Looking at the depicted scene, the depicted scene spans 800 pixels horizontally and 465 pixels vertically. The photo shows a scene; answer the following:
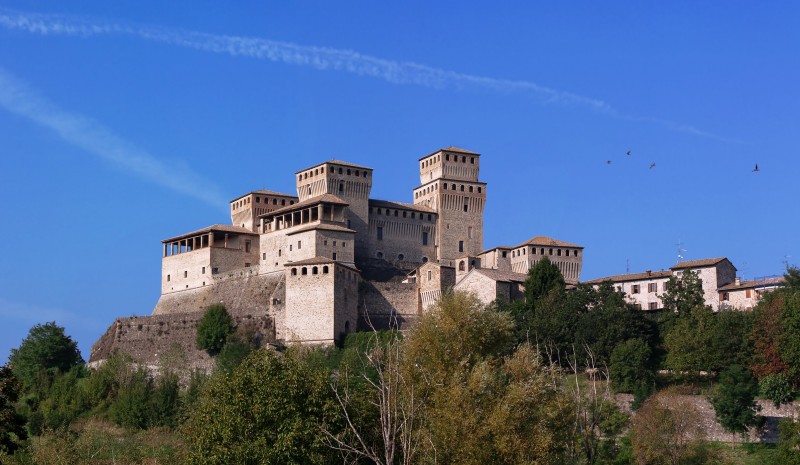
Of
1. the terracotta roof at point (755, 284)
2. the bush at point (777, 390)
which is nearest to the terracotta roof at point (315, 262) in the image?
the terracotta roof at point (755, 284)

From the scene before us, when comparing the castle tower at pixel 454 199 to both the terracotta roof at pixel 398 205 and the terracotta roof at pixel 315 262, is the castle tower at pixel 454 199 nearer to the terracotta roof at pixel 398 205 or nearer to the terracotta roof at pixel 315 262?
the terracotta roof at pixel 398 205

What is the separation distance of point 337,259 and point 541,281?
43.8ft

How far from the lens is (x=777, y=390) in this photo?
6028 centimetres

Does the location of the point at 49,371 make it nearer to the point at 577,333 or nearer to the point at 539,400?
the point at 577,333

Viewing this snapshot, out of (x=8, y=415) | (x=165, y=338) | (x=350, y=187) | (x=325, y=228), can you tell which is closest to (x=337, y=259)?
(x=325, y=228)

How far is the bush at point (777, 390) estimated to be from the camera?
2367 inches

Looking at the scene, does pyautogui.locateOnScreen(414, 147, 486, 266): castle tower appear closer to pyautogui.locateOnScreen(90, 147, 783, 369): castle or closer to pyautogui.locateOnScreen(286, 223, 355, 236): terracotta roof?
pyautogui.locateOnScreen(90, 147, 783, 369): castle

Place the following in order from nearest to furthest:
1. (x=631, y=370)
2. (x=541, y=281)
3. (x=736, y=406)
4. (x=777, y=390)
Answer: (x=736, y=406)
(x=777, y=390)
(x=631, y=370)
(x=541, y=281)

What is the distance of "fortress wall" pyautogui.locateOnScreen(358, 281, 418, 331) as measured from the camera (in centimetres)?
7912

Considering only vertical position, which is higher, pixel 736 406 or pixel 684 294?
pixel 684 294

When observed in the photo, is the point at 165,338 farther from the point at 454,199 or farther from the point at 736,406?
the point at 736,406

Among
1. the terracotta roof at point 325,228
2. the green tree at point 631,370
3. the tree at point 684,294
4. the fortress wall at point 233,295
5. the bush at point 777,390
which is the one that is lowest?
the bush at point 777,390

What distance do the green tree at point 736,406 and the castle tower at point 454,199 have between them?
3013 cm

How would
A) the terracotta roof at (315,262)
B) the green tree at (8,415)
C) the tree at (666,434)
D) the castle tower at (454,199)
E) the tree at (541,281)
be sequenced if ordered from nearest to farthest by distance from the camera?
1. the green tree at (8,415)
2. the tree at (666,434)
3. the terracotta roof at (315,262)
4. the tree at (541,281)
5. the castle tower at (454,199)
